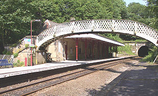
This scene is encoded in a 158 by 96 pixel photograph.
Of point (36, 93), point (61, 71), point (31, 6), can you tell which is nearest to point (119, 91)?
point (36, 93)

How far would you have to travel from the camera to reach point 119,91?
6.32m

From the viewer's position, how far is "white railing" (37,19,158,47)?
1357 centimetres

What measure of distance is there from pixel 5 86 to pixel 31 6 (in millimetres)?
15212

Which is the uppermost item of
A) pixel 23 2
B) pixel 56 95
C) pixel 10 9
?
pixel 23 2

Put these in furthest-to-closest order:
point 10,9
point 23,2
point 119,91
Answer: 1. point 23,2
2. point 10,9
3. point 119,91

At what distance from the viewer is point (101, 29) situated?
48.4 ft

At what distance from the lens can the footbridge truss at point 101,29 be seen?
13.6 metres

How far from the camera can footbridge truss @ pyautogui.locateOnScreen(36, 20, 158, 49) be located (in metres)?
13.6

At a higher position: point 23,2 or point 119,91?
point 23,2

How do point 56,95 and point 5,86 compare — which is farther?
point 5,86

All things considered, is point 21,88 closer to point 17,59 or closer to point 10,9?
point 17,59

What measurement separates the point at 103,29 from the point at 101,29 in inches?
7.4

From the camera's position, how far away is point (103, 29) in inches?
579

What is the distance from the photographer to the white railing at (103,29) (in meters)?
13.6
